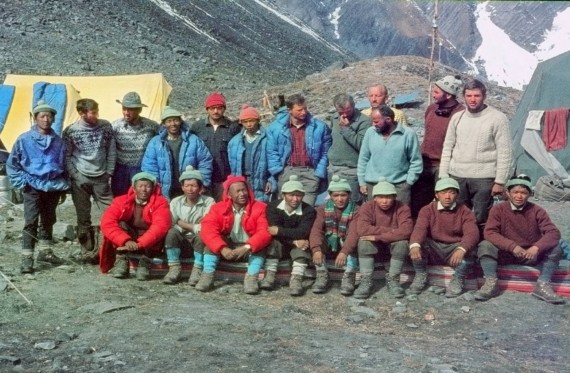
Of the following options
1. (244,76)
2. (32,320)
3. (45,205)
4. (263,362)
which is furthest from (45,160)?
(244,76)

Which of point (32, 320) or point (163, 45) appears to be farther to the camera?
point (163, 45)

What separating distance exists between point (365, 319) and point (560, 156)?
733cm

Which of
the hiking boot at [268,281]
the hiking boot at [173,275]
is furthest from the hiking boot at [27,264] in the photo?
the hiking boot at [268,281]

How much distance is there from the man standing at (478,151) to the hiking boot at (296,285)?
1.51m

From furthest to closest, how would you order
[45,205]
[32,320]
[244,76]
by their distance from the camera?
[244,76] < [45,205] < [32,320]

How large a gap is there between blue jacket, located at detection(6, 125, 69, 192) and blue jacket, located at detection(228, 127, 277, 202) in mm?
1590

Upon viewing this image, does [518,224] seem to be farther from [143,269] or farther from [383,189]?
[143,269]

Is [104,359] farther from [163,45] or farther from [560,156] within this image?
[163,45]

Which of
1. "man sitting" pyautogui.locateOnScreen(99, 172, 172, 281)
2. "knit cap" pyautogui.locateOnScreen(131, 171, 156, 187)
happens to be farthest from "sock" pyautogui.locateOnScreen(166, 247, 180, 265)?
"knit cap" pyautogui.locateOnScreen(131, 171, 156, 187)

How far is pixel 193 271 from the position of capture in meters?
6.41

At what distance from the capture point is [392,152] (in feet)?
20.8

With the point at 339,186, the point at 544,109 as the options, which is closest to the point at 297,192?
the point at 339,186

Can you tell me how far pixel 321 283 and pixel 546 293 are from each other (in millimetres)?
1806

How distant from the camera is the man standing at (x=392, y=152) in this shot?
6.32 meters
